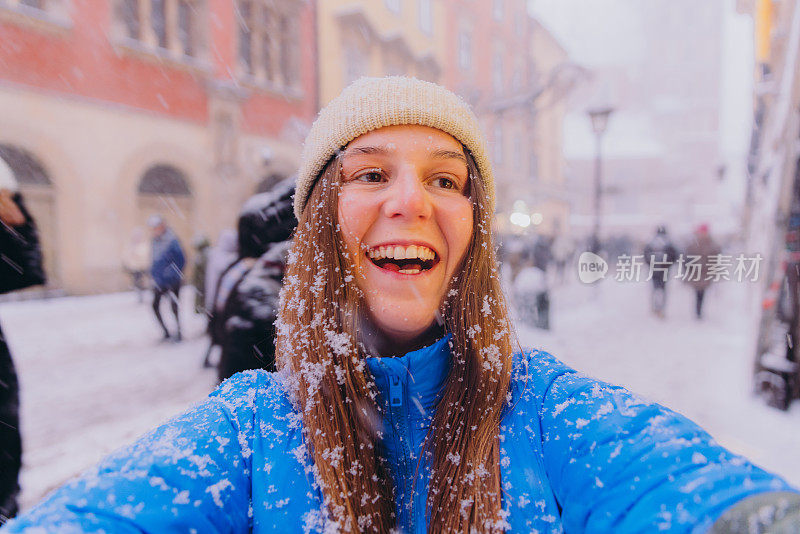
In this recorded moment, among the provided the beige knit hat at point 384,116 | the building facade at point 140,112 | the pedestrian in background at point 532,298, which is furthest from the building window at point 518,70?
the beige knit hat at point 384,116

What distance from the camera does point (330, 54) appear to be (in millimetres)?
13664

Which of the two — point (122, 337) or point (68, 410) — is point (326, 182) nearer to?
point (68, 410)

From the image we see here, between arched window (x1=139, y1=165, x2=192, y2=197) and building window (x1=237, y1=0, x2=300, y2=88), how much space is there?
11.0 ft

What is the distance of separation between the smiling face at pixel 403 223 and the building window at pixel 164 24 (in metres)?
11.6

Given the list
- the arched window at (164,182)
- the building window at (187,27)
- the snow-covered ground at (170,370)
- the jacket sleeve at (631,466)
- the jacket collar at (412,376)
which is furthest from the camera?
the building window at (187,27)

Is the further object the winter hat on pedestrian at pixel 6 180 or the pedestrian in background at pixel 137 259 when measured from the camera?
the pedestrian in background at pixel 137 259

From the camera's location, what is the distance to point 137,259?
957 centimetres

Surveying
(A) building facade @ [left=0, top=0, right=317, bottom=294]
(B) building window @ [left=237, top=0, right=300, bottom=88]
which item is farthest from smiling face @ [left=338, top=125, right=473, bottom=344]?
(B) building window @ [left=237, top=0, right=300, bottom=88]

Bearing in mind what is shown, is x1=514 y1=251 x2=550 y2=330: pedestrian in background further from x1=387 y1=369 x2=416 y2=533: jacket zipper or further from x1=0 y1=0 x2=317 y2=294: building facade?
x1=387 y1=369 x2=416 y2=533: jacket zipper

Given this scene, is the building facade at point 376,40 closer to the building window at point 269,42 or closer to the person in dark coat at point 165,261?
the building window at point 269,42

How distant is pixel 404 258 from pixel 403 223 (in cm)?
9

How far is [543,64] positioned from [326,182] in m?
29.3

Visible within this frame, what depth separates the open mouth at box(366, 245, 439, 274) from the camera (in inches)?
44.0

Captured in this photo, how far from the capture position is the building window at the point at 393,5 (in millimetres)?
15343
